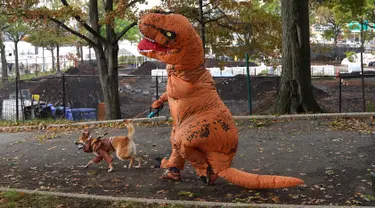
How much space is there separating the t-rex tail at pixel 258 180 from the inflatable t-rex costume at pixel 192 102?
0.01 metres

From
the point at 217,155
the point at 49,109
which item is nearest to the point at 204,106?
the point at 217,155

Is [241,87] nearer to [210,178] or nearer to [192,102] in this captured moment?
[210,178]

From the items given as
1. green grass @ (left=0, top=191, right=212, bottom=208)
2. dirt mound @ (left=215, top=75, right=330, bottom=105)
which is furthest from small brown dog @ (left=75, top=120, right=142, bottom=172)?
dirt mound @ (left=215, top=75, right=330, bottom=105)

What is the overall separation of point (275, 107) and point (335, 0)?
531 centimetres

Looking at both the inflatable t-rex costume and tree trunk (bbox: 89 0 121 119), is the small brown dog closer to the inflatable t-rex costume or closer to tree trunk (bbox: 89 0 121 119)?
the inflatable t-rex costume

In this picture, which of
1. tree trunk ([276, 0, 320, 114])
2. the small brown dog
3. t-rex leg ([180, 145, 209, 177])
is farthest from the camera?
tree trunk ([276, 0, 320, 114])

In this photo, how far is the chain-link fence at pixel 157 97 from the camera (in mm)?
14157

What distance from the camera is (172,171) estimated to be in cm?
645

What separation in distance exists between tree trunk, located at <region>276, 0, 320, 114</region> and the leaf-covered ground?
1155mm

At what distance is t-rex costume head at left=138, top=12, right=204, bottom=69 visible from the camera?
569 cm

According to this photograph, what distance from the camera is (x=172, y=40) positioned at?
225 inches

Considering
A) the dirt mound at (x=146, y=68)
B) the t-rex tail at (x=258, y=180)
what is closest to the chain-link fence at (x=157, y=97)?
the t-rex tail at (x=258, y=180)

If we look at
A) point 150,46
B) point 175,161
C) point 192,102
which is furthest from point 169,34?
point 175,161

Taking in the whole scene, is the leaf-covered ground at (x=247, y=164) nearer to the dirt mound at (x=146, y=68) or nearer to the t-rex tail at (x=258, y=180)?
the t-rex tail at (x=258, y=180)
